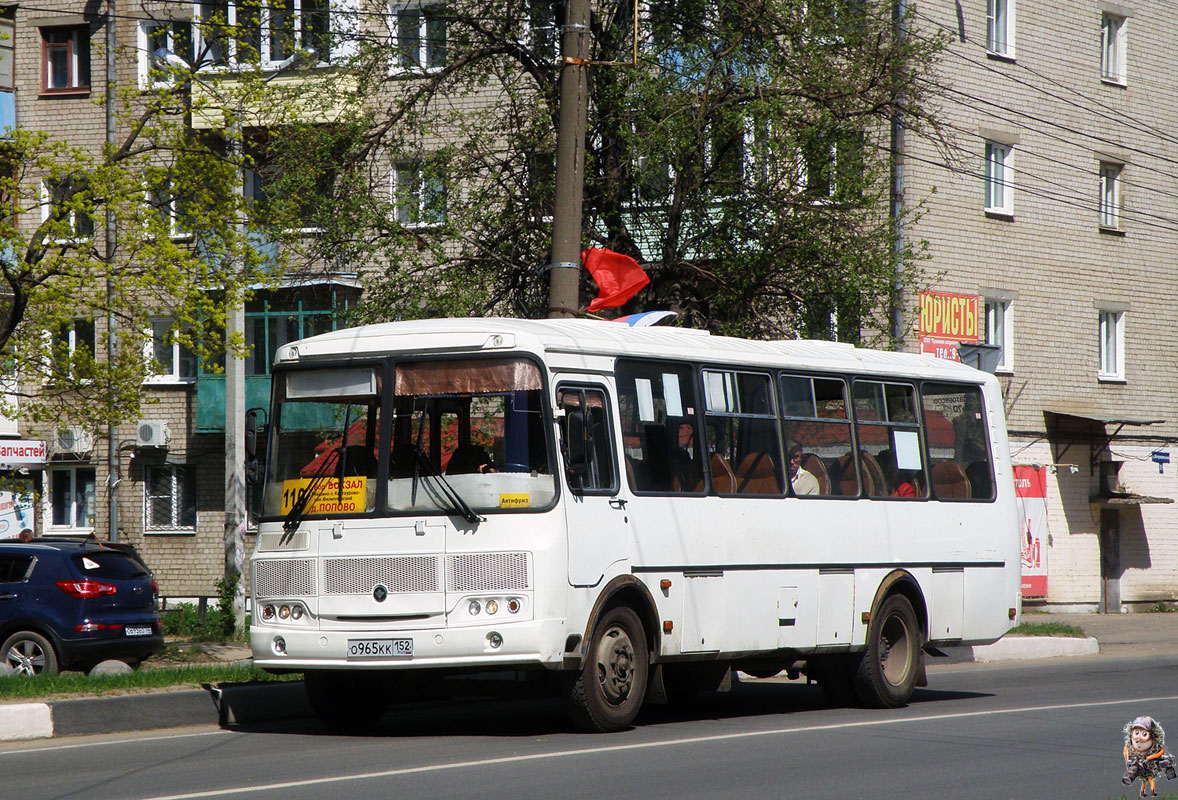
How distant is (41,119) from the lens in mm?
35406

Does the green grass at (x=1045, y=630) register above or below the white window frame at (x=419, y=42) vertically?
below

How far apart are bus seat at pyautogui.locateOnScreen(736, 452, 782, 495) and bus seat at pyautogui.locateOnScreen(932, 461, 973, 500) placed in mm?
2331

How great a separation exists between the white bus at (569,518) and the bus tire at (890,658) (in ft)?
0.09

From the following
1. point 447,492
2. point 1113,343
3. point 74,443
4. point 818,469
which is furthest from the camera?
point 1113,343

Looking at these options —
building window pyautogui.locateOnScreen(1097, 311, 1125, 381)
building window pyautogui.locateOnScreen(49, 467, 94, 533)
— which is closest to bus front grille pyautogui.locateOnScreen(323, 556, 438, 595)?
building window pyautogui.locateOnScreen(49, 467, 94, 533)

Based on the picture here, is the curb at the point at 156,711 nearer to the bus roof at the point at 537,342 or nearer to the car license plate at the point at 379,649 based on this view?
the car license plate at the point at 379,649

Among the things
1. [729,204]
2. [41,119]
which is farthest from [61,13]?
[729,204]

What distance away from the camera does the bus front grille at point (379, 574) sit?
1092 centimetres

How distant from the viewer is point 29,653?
16969 mm

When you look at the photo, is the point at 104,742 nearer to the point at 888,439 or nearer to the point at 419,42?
the point at 888,439

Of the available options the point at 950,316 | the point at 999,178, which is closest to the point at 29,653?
the point at 950,316

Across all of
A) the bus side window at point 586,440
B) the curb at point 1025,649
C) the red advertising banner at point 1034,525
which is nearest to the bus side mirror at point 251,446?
the bus side window at point 586,440

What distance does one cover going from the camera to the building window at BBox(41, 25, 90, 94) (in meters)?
35.4

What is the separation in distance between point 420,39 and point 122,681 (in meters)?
9.92
